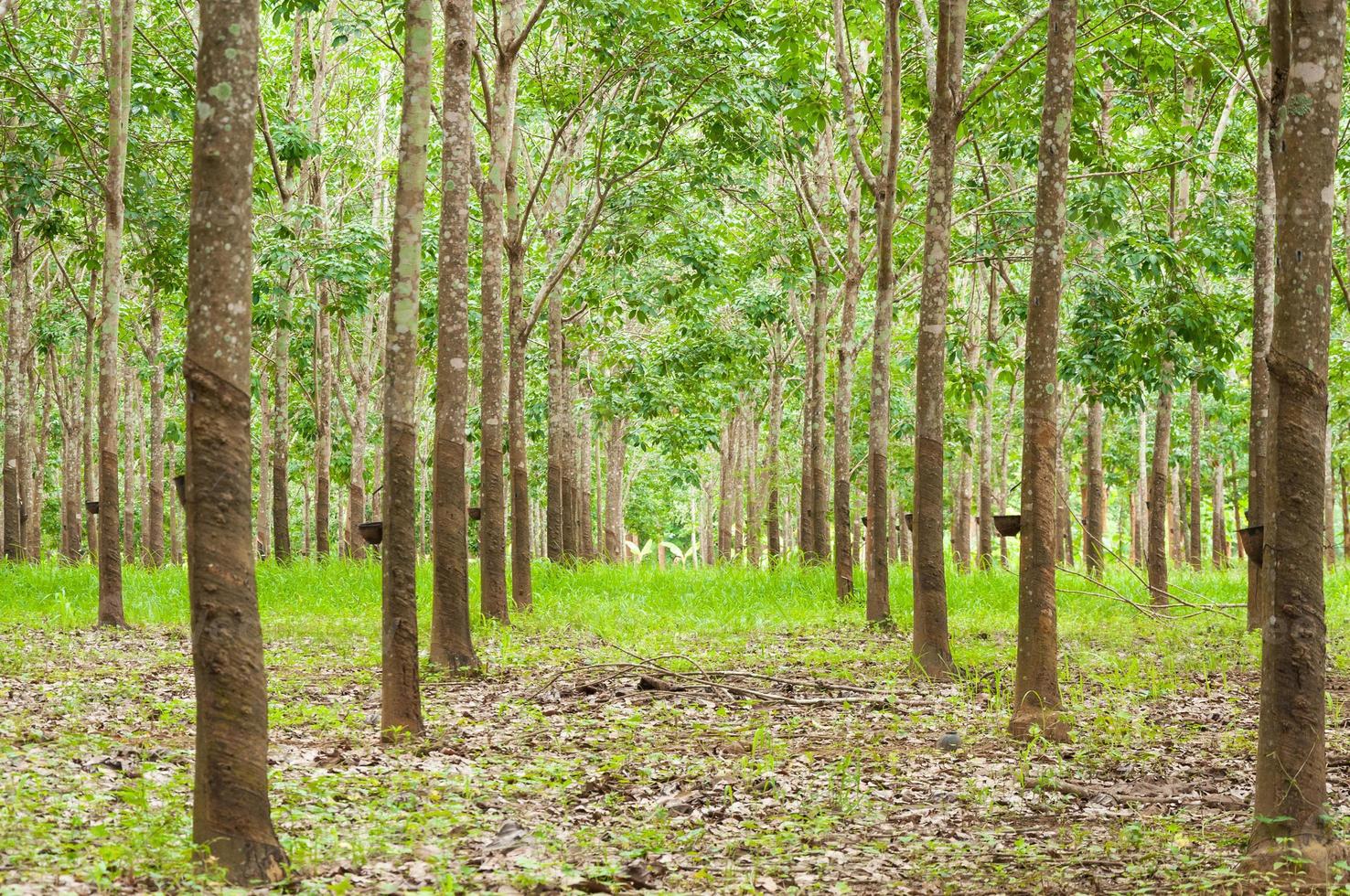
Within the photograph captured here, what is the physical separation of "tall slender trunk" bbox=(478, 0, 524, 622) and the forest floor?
2.58ft

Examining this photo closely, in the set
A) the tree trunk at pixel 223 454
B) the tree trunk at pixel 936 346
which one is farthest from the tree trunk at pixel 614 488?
the tree trunk at pixel 223 454

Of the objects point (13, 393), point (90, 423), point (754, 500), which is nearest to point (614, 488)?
point (754, 500)

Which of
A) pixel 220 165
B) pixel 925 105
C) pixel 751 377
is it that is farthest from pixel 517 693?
pixel 751 377

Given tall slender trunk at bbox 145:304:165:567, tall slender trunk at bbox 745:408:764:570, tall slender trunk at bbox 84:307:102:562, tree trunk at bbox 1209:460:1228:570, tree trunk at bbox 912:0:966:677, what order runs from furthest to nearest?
tree trunk at bbox 1209:460:1228:570 < tall slender trunk at bbox 745:408:764:570 < tall slender trunk at bbox 145:304:165:567 < tall slender trunk at bbox 84:307:102:562 < tree trunk at bbox 912:0:966:677

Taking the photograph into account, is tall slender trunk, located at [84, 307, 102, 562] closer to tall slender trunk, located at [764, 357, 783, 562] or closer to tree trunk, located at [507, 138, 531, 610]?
tree trunk, located at [507, 138, 531, 610]

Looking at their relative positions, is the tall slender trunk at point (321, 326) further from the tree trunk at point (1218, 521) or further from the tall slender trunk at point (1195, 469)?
the tree trunk at point (1218, 521)

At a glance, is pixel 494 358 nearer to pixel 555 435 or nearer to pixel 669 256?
pixel 669 256

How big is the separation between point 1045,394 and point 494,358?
5.72m

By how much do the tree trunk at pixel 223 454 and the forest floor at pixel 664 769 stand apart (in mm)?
254

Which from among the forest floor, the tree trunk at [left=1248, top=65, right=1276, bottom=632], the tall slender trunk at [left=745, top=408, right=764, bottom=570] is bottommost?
the forest floor

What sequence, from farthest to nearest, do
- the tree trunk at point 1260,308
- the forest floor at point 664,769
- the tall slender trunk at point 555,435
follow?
the tall slender trunk at point 555,435
the tree trunk at point 1260,308
the forest floor at point 664,769

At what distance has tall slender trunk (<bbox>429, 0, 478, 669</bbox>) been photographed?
8.21m

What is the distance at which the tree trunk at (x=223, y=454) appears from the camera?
4105 millimetres

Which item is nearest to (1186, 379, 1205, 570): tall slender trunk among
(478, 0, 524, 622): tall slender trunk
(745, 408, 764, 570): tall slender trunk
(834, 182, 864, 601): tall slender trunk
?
(834, 182, 864, 601): tall slender trunk
